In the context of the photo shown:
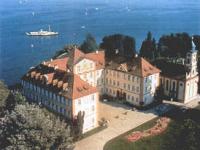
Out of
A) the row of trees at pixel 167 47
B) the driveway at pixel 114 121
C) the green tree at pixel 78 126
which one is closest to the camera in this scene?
the driveway at pixel 114 121

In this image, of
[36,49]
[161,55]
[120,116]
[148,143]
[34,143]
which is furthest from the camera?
[36,49]

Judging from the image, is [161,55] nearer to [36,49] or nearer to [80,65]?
[80,65]

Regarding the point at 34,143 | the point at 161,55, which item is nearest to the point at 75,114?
the point at 34,143

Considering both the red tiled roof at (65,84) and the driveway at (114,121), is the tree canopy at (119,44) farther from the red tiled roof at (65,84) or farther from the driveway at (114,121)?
the red tiled roof at (65,84)

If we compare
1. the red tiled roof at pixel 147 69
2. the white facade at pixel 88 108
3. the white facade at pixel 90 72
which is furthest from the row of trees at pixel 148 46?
the white facade at pixel 88 108

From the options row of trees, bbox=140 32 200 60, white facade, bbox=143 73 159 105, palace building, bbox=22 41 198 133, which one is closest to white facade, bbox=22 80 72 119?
palace building, bbox=22 41 198 133
